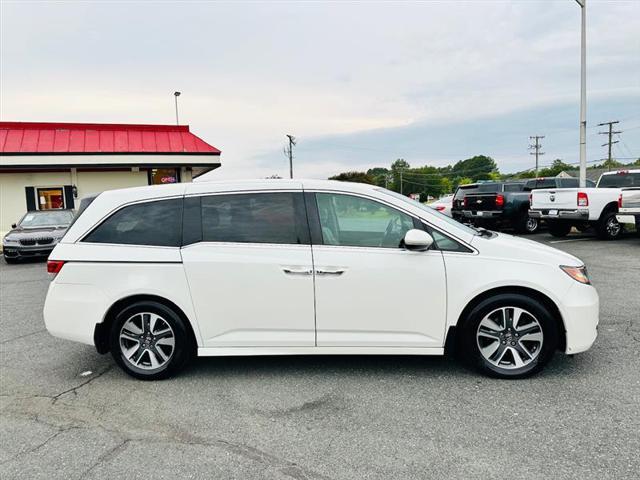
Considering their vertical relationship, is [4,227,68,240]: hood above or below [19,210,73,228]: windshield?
below

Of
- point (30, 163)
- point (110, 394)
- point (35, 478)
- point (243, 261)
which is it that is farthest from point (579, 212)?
point (30, 163)

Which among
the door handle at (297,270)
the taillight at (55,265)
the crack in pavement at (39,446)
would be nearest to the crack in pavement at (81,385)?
the crack in pavement at (39,446)

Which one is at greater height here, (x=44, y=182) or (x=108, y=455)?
(x=44, y=182)

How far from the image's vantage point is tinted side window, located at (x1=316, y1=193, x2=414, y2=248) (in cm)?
418

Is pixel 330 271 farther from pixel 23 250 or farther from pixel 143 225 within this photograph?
pixel 23 250

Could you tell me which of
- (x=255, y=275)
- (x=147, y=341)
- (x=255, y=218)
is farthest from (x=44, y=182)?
(x=255, y=275)

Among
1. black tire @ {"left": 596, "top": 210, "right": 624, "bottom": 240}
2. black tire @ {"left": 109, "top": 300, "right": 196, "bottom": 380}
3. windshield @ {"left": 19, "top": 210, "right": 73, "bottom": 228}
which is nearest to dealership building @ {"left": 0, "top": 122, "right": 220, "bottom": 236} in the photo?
windshield @ {"left": 19, "top": 210, "right": 73, "bottom": 228}

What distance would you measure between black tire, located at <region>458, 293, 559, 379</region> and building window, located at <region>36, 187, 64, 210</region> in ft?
65.2

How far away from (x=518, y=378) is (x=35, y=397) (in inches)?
158

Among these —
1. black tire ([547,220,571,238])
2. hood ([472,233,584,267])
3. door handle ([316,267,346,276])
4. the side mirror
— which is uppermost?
the side mirror

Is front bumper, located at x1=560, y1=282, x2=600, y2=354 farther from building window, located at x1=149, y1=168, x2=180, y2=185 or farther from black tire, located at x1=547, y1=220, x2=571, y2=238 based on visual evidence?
building window, located at x1=149, y1=168, x2=180, y2=185

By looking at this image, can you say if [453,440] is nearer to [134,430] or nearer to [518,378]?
[518,378]

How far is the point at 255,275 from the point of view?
13.5ft

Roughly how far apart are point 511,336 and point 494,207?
490 inches
